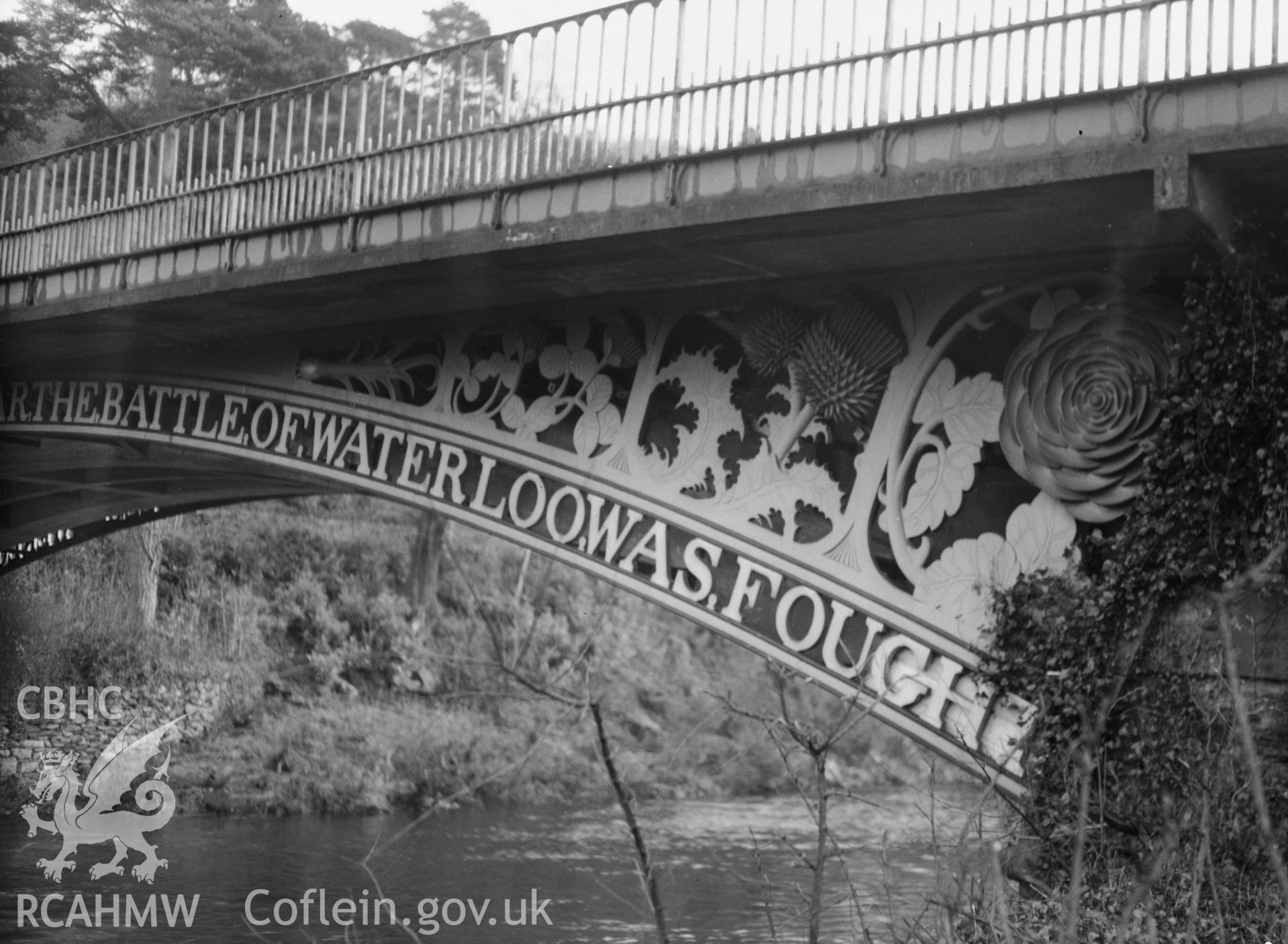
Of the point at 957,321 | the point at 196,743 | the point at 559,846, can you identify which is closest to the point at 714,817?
the point at 559,846

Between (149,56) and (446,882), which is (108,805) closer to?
(446,882)

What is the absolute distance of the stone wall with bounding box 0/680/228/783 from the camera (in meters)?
18.5

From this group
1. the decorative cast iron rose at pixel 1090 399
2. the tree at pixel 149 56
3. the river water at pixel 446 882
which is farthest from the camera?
the tree at pixel 149 56

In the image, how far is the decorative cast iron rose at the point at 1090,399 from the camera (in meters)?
6.48

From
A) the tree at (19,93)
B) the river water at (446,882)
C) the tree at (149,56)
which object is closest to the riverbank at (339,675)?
the river water at (446,882)

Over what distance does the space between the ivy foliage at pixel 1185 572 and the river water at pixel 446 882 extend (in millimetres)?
3041

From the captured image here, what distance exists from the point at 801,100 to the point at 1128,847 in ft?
12.5

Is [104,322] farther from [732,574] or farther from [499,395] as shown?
[732,574]

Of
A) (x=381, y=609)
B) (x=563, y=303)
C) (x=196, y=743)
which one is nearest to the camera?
(x=563, y=303)

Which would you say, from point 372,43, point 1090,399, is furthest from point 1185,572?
point 372,43

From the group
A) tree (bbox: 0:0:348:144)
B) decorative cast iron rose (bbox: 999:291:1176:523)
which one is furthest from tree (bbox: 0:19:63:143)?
decorative cast iron rose (bbox: 999:291:1176:523)

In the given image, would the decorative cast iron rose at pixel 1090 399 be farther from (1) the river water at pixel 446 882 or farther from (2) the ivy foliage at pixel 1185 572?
(1) the river water at pixel 446 882

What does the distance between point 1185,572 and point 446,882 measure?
397 inches

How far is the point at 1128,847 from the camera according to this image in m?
5.77
